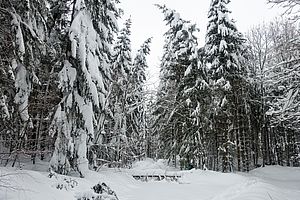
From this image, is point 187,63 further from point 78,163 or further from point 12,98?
point 12,98

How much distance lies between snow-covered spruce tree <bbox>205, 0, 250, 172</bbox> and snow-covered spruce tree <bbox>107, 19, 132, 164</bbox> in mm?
6136

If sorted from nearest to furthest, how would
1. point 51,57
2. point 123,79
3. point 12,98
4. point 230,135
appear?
point 12,98
point 51,57
point 123,79
point 230,135

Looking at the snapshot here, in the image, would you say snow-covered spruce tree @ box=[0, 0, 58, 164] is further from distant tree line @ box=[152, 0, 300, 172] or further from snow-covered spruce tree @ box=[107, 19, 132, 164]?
distant tree line @ box=[152, 0, 300, 172]

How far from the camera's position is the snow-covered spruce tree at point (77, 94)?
32.9 ft

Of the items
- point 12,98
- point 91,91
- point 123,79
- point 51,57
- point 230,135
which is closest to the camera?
point 12,98

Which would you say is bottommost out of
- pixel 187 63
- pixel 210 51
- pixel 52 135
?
pixel 52 135

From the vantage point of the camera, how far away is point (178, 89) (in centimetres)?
1925

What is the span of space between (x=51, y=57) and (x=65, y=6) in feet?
7.71

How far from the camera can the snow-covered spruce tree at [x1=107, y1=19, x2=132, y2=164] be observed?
1495cm

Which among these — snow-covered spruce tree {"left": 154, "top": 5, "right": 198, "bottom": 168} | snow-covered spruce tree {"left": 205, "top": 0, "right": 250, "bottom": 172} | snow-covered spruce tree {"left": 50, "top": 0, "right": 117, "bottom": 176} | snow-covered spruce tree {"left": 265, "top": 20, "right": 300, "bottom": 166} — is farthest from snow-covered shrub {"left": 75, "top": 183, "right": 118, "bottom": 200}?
snow-covered spruce tree {"left": 205, "top": 0, "right": 250, "bottom": 172}

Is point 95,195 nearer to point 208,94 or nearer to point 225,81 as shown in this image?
point 208,94

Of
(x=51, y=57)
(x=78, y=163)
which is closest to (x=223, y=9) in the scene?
(x=51, y=57)

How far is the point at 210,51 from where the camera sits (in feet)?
68.2

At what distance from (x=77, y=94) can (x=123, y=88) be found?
612cm
